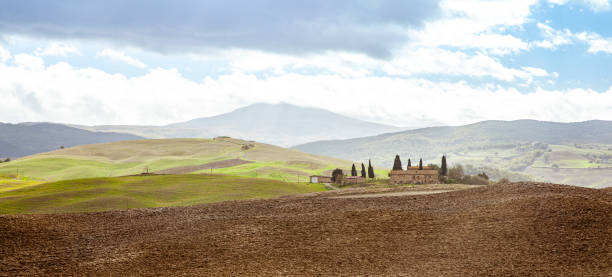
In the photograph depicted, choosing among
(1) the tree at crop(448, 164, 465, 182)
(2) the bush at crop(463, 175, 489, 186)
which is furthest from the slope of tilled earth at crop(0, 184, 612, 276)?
(1) the tree at crop(448, 164, 465, 182)

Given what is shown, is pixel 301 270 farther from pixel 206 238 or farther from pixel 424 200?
pixel 424 200

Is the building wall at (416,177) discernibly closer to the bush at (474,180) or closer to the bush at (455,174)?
Answer: the bush at (474,180)

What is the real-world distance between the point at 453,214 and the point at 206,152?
5033 inches

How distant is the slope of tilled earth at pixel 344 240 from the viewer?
1802 centimetres

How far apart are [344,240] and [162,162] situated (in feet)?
361

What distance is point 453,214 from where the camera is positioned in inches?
993

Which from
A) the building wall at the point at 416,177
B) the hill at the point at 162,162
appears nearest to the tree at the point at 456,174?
the building wall at the point at 416,177

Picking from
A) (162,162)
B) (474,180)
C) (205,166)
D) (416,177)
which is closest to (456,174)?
(474,180)

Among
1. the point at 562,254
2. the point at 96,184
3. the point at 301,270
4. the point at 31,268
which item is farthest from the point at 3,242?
the point at 96,184

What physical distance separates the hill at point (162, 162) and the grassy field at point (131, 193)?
111 ft

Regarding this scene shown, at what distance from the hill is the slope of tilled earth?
216ft

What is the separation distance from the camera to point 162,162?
12481cm

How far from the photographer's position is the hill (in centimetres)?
Result: 10300

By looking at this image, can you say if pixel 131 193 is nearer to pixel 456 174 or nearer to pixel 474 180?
pixel 474 180
